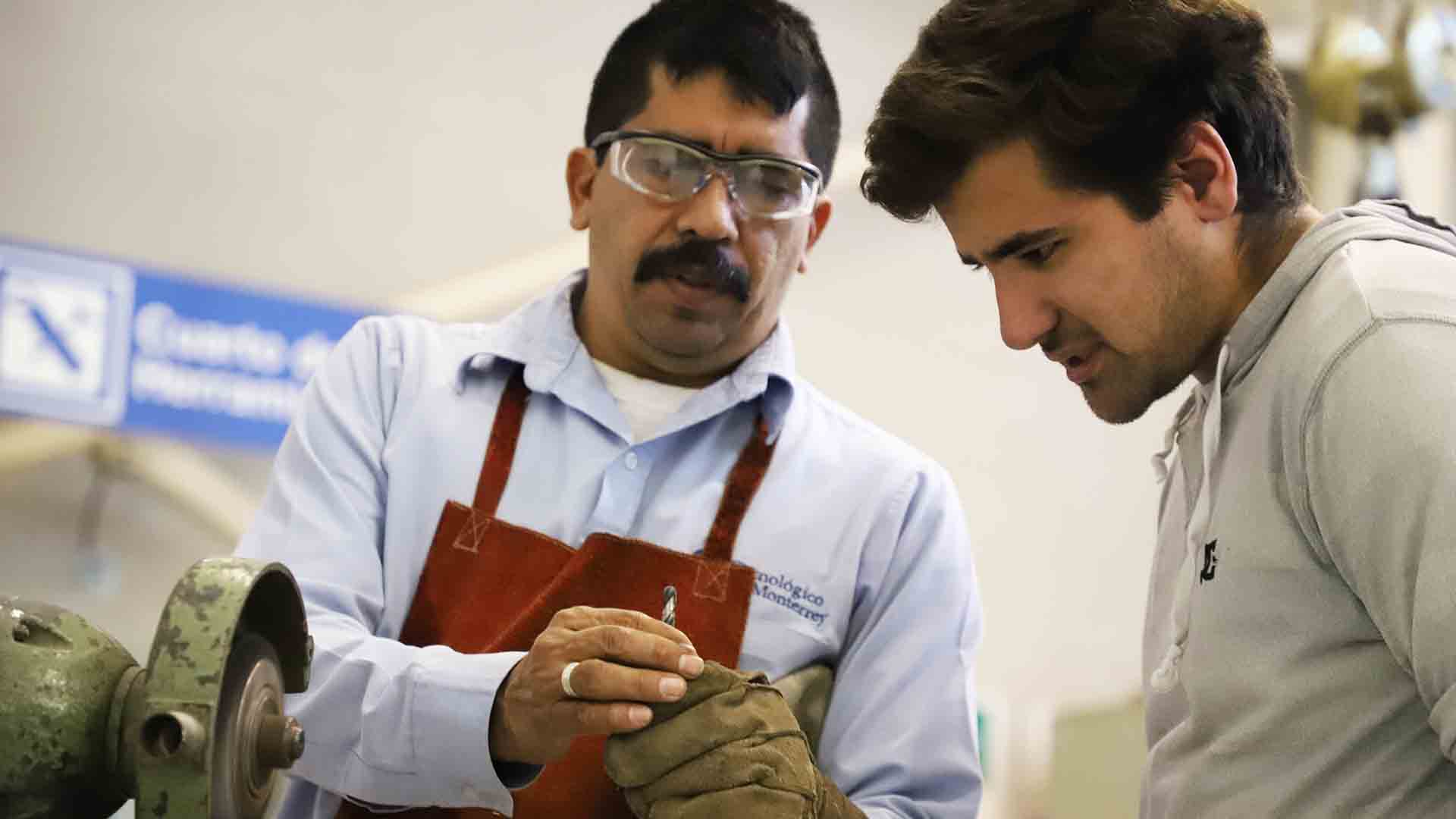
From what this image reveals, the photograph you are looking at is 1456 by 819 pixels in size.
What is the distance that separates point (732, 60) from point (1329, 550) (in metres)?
0.95

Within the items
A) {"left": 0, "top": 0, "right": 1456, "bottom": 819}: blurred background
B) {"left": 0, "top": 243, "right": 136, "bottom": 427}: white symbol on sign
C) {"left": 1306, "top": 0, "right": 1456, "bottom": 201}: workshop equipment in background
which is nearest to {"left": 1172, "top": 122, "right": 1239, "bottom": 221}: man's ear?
{"left": 0, "top": 0, "right": 1456, "bottom": 819}: blurred background

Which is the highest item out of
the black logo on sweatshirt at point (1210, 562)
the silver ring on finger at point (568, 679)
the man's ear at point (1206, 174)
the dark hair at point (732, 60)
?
the dark hair at point (732, 60)

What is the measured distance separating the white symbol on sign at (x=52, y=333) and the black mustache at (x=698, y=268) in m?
1.78

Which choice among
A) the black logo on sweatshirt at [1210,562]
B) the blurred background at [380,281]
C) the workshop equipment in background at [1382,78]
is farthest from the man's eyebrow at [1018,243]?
the workshop equipment in background at [1382,78]

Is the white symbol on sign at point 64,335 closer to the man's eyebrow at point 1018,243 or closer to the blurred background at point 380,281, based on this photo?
the blurred background at point 380,281

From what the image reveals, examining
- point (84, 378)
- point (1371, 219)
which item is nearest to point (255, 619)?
point (1371, 219)

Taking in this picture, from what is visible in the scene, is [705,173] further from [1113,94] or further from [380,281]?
[380,281]

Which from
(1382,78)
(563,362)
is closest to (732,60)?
(563,362)

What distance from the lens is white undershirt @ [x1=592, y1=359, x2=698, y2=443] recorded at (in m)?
1.91

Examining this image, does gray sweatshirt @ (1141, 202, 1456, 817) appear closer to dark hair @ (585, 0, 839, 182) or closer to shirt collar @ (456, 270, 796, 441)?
shirt collar @ (456, 270, 796, 441)

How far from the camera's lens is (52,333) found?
10.5ft

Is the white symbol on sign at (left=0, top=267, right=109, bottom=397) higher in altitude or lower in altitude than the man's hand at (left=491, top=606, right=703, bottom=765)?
higher

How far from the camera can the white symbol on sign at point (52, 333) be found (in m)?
3.16

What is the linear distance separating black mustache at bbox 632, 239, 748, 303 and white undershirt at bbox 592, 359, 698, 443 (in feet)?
0.44
